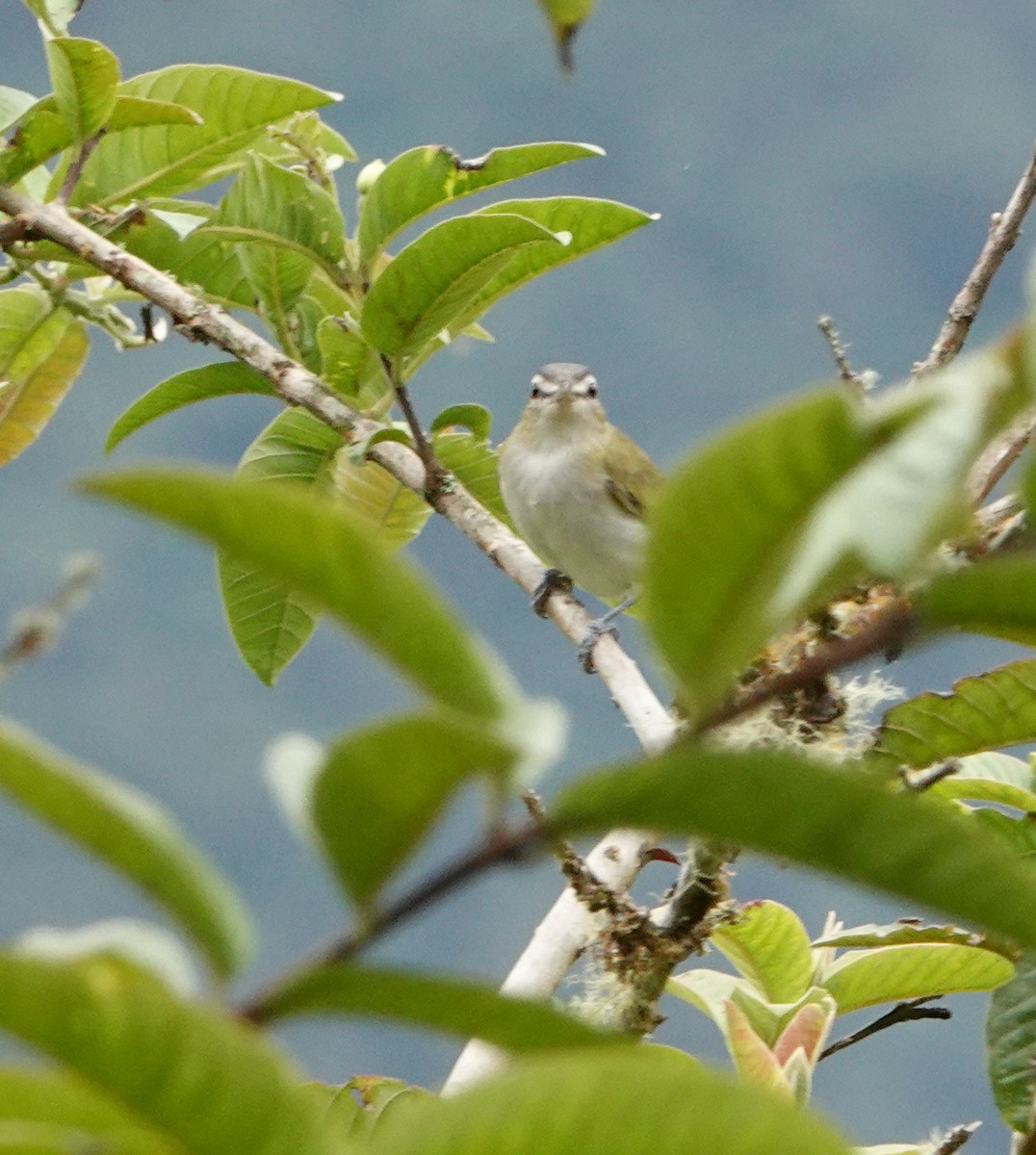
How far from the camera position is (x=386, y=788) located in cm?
64

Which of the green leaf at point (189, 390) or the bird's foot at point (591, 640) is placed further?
the green leaf at point (189, 390)

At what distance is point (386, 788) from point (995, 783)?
4.76 ft

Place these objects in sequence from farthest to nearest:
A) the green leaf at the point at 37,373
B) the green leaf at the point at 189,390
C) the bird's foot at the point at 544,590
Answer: the green leaf at the point at 37,373, the green leaf at the point at 189,390, the bird's foot at the point at 544,590

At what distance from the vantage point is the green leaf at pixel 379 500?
287 centimetres

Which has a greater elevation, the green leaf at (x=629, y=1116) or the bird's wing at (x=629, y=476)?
the bird's wing at (x=629, y=476)

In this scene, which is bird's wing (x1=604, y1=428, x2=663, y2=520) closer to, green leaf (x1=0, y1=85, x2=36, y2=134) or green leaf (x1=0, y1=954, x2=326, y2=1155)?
green leaf (x1=0, y1=85, x2=36, y2=134)

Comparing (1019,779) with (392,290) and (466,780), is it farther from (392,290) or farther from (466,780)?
(466,780)

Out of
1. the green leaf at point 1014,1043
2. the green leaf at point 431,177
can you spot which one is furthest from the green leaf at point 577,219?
the green leaf at point 1014,1043

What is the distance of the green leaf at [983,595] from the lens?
2.09 feet

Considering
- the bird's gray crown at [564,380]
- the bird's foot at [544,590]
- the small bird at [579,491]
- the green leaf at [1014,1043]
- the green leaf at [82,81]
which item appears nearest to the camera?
the green leaf at [1014,1043]

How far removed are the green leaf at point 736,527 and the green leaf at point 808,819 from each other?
0.05 metres

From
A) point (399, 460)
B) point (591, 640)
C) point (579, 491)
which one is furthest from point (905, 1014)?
point (579, 491)

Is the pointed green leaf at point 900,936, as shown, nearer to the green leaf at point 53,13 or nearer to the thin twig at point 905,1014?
the thin twig at point 905,1014

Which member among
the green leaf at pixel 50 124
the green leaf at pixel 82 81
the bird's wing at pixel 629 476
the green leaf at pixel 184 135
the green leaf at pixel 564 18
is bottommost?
the green leaf at pixel 564 18
